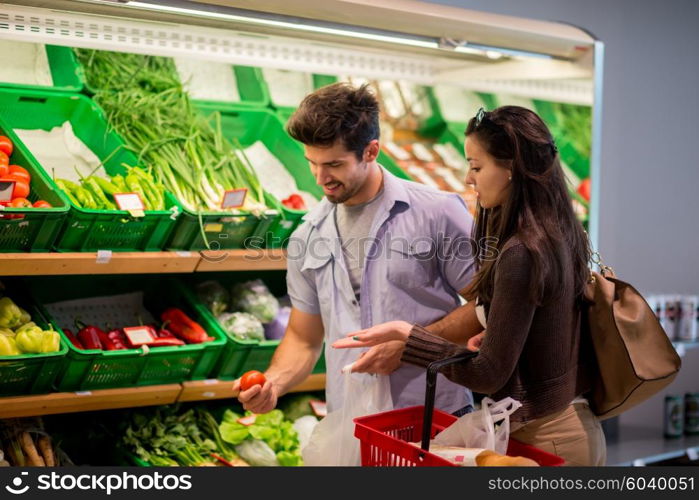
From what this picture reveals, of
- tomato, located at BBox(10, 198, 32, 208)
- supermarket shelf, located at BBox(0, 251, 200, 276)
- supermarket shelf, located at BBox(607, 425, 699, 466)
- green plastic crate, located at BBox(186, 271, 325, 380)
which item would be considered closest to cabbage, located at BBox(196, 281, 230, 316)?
green plastic crate, located at BBox(186, 271, 325, 380)

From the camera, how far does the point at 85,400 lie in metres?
3.27

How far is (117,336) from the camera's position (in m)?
3.54

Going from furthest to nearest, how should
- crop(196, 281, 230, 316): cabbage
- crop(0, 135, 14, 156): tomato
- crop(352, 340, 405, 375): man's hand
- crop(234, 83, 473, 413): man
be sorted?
crop(196, 281, 230, 316): cabbage
crop(0, 135, 14, 156): tomato
crop(234, 83, 473, 413): man
crop(352, 340, 405, 375): man's hand

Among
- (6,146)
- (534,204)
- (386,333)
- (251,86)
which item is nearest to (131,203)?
(6,146)

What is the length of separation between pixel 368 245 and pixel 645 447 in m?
2.62

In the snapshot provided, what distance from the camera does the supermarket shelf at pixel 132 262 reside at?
10.0 ft

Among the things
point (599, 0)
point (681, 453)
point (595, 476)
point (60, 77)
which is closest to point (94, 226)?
point (60, 77)

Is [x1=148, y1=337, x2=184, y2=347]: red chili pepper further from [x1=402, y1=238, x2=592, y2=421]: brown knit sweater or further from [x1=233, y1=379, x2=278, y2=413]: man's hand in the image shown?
[x1=402, y1=238, x2=592, y2=421]: brown knit sweater

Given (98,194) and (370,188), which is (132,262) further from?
(370,188)

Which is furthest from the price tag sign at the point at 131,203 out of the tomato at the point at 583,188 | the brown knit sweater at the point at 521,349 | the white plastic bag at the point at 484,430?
the tomato at the point at 583,188

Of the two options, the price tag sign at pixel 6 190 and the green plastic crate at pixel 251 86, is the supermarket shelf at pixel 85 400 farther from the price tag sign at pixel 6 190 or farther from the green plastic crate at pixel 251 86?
the green plastic crate at pixel 251 86

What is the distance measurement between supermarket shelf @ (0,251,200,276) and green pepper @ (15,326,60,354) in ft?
0.75

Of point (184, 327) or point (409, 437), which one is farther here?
point (184, 327)

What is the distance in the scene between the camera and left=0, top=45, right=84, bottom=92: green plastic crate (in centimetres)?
364
